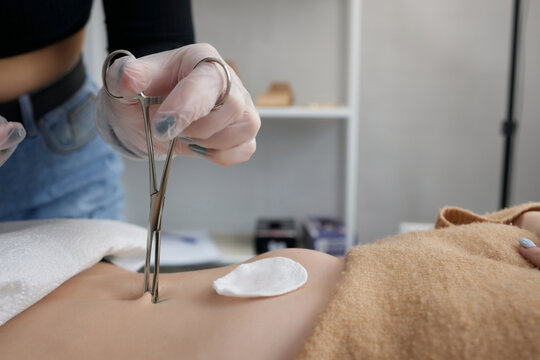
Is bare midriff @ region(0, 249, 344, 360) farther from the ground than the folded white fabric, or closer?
closer

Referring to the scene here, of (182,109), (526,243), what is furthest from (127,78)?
(526,243)

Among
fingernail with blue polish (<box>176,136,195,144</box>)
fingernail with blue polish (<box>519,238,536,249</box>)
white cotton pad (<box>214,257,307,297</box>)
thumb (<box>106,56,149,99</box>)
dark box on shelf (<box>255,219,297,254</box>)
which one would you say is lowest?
dark box on shelf (<box>255,219,297,254</box>)

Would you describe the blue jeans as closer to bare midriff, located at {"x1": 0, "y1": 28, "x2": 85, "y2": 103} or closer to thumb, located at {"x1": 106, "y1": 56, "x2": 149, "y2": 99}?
bare midriff, located at {"x1": 0, "y1": 28, "x2": 85, "y2": 103}

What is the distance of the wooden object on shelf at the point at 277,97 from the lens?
1434 millimetres

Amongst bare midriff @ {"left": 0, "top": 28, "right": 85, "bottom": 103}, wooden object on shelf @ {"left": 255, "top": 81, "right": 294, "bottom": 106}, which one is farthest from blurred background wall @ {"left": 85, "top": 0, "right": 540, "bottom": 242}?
bare midriff @ {"left": 0, "top": 28, "right": 85, "bottom": 103}

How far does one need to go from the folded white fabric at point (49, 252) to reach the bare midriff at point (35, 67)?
0.26 meters

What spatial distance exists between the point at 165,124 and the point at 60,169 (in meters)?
0.41

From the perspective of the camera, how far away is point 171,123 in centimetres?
46

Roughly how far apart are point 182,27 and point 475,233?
0.54 metres

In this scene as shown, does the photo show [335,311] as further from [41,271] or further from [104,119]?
[104,119]

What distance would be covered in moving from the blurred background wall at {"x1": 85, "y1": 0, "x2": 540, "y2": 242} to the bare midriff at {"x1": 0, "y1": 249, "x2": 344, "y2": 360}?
47.3 inches

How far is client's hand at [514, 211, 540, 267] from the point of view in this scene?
0.48 meters

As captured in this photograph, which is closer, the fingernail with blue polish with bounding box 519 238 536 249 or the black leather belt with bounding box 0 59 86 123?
the fingernail with blue polish with bounding box 519 238 536 249

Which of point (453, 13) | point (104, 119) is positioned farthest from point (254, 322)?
point (453, 13)
